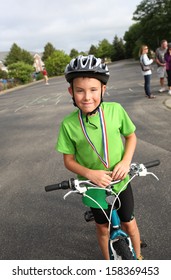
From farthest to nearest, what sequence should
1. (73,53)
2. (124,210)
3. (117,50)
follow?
(73,53) → (117,50) → (124,210)

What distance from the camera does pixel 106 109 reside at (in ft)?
6.43

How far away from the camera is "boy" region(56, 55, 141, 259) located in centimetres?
175

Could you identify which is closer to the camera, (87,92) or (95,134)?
(87,92)

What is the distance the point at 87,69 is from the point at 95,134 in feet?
1.64

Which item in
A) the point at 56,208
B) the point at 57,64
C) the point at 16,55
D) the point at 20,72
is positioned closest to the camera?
A: the point at 56,208

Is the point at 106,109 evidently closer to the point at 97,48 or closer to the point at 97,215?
the point at 97,215

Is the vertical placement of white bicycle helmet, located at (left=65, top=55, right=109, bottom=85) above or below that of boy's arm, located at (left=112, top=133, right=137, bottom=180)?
above

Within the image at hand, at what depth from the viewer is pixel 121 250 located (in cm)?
186

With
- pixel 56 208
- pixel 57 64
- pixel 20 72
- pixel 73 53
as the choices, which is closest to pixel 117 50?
pixel 73 53

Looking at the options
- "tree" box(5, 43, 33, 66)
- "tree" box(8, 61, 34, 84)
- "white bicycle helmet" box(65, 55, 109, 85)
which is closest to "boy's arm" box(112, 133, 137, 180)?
"white bicycle helmet" box(65, 55, 109, 85)

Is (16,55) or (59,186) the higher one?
(16,55)

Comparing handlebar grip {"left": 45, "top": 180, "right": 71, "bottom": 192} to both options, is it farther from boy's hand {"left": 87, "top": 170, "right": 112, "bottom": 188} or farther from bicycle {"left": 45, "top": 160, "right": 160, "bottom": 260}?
boy's hand {"left": 87, "top": 170, "right": 112, "bottom": 188}

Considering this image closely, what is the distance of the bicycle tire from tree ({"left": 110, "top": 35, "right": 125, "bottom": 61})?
292ft

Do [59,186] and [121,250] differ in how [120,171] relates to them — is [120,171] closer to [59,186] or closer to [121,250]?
[59,186]
